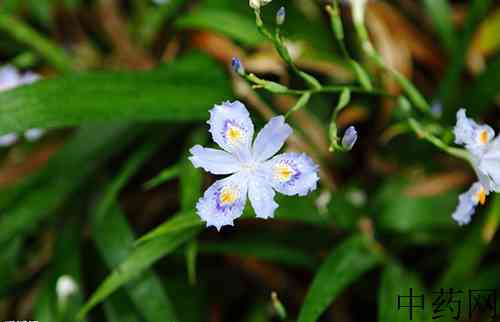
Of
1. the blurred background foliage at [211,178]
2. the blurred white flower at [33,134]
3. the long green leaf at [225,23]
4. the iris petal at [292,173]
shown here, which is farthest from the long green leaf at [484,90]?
the blurred white flower at [33,134]

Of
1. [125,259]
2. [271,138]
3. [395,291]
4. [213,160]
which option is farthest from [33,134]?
[395,291]

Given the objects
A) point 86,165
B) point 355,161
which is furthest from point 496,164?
point 86,165

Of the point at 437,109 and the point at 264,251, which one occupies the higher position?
the point at 437,109

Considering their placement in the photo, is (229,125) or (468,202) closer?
(229,125)

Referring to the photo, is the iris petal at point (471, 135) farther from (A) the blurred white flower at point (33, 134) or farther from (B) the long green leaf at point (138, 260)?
(A) the blurred white flower at point (33, 134)

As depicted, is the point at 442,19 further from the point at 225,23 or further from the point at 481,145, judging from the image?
the point at 481,145

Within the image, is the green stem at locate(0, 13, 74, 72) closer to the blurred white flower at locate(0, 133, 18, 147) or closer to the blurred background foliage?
the blurred background foliage

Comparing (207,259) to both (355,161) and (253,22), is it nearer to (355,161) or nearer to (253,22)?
(355,161)
